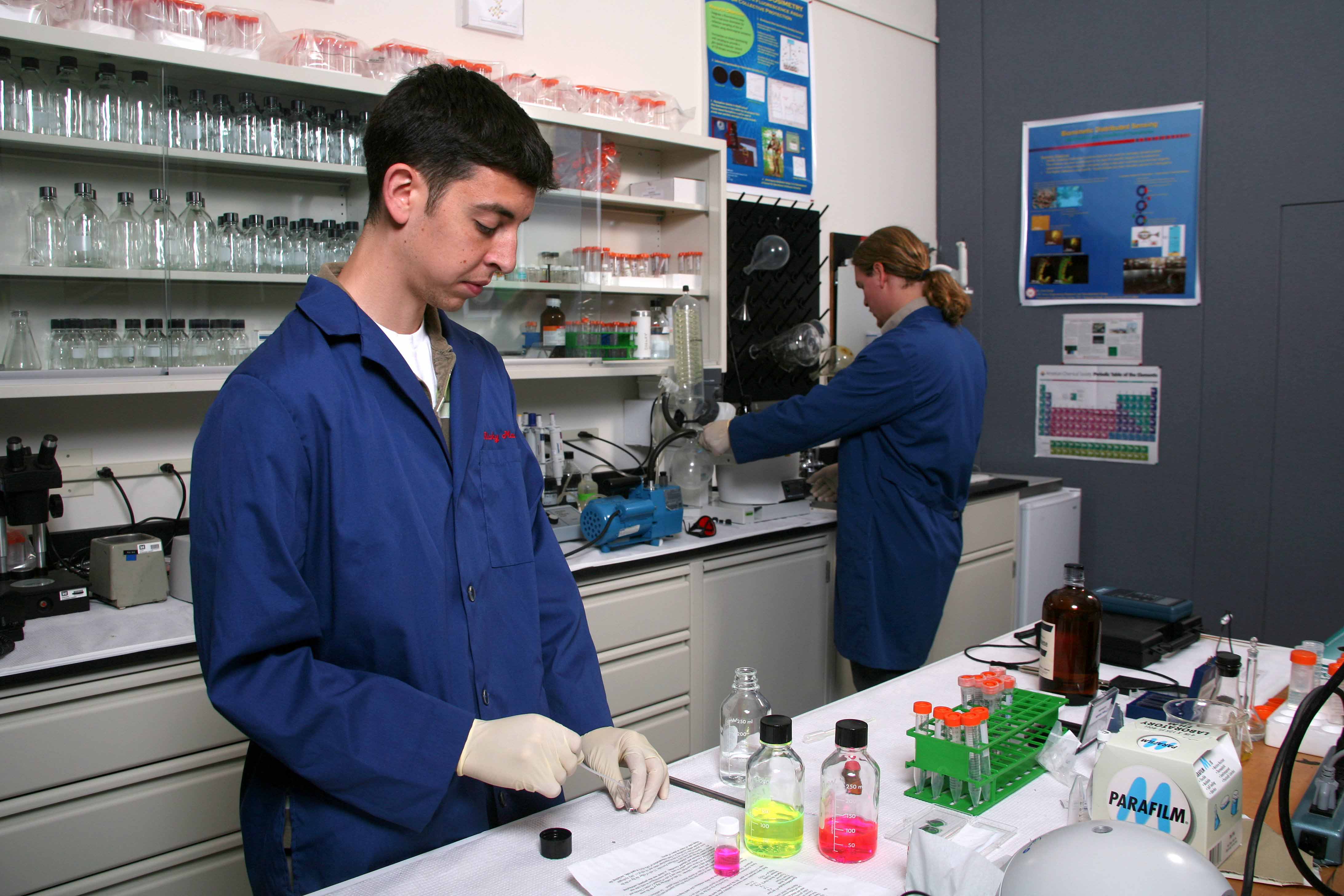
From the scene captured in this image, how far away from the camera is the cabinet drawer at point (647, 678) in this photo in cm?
249

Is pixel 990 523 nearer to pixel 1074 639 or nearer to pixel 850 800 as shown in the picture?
pixel 1074 639

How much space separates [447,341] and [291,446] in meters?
0.36

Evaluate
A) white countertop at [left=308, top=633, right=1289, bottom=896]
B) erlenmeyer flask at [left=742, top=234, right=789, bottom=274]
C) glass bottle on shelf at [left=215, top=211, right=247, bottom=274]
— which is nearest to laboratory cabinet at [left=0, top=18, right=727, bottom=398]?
glass bottle on shelf at [left=215, top=211, right=247, bottom=274]

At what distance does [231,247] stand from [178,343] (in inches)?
10.6

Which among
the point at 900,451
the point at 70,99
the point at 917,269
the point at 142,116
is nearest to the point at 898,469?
the point at 900,451

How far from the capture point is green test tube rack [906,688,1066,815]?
1.22 m

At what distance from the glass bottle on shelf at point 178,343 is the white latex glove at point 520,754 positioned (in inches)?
57.9

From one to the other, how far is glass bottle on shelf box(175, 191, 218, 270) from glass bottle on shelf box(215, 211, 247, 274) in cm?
1

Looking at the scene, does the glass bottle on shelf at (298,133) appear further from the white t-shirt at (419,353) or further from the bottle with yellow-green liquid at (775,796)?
the bottle with yellow-green liquid at (775,796)

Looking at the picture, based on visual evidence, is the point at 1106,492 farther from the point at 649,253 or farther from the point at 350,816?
the point at 350,816

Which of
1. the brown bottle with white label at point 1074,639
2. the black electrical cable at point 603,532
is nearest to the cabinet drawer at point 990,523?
the black electrical cable at point 603,532

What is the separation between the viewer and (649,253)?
11.2 feet

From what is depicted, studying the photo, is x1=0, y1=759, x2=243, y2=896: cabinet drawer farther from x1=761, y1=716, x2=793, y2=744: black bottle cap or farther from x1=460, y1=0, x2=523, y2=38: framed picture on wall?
x1=460, y1=0, x2=523, y2=38: framed picture on wall

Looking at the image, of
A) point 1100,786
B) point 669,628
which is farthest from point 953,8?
point 1100,786
